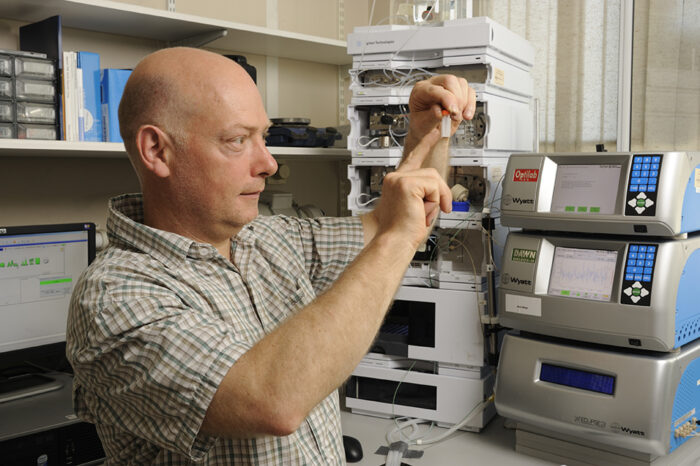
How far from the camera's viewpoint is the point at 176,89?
0.92 m

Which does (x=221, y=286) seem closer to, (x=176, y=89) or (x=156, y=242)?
(x=156, y=242)

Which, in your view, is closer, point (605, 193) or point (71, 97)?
point (605, 193)

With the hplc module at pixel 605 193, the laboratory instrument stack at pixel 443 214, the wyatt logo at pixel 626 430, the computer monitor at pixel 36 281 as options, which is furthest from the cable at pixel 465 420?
the computer monitor at pixel 36 281

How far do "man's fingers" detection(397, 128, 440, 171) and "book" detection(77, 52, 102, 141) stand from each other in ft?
2.90

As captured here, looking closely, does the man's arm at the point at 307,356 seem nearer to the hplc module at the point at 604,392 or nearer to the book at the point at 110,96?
the hplc module at the point at 604,392

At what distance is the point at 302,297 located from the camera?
1.09 meters

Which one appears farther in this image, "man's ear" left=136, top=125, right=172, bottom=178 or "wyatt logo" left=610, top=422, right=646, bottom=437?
"wyatt logo" left=610, top=422, right=646, bottom=437

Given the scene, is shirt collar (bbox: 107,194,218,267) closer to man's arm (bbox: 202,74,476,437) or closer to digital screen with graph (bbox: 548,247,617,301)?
man's arm (bbox: 202,74,476,437)

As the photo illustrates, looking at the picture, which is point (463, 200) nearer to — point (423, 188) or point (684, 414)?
point (684, 414)

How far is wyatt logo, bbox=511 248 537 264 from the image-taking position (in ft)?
5.04

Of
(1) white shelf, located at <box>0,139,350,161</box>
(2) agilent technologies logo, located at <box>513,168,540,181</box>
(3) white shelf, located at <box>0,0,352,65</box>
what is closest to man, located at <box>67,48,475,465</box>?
(2) agilent technologies logo, located at <box>513,168,540,181</box>

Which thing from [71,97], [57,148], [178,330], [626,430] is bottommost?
[626,430]

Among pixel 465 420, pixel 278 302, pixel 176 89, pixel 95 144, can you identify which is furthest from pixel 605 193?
pixel 95 144

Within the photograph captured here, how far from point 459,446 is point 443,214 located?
1.89 ft
